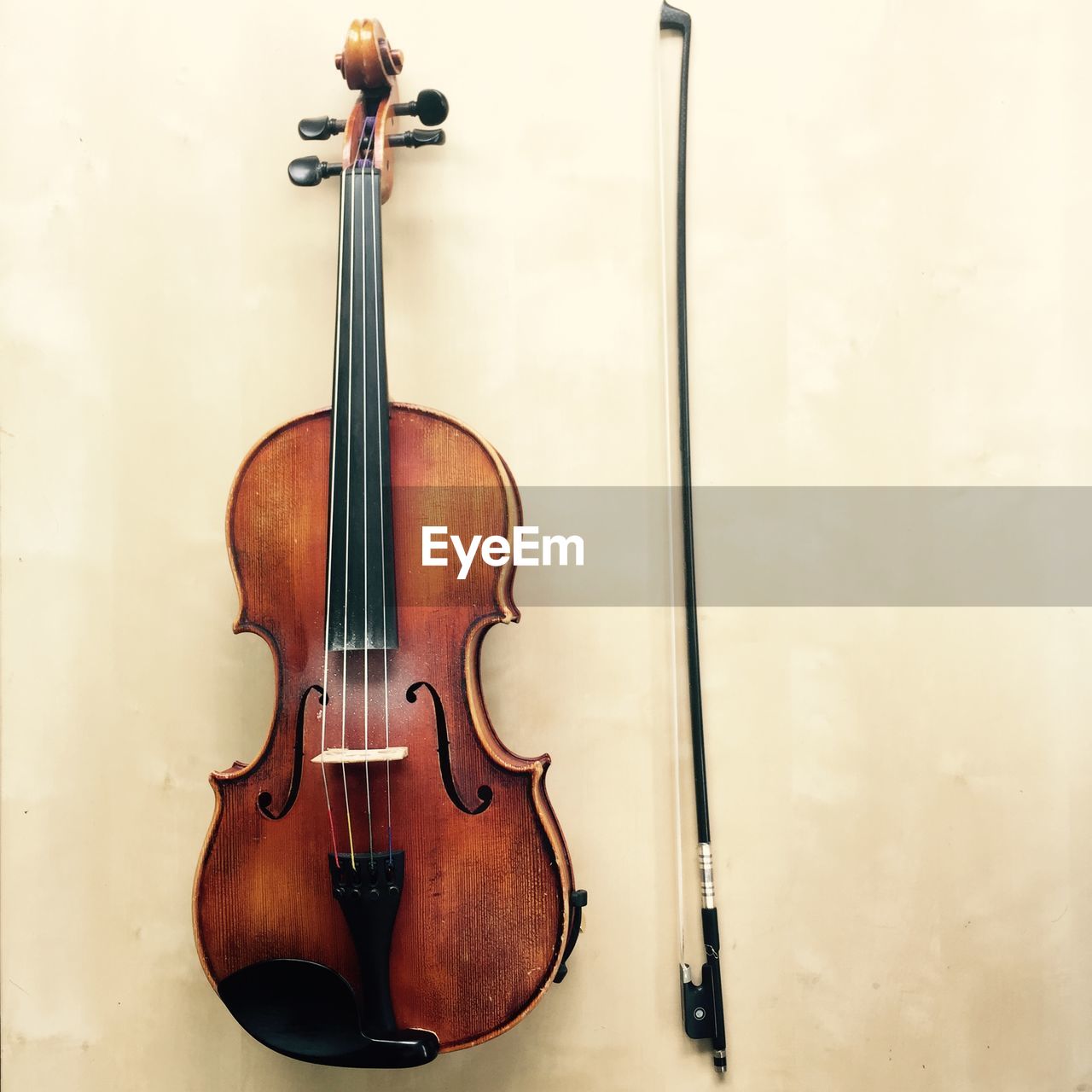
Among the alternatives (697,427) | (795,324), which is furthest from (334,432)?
(795,324)

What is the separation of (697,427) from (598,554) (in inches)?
11.1

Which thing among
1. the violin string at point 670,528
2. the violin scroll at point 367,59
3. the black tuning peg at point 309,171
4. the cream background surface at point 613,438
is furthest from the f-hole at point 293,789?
the violin scroll at point 367,59

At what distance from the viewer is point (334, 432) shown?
1.22m

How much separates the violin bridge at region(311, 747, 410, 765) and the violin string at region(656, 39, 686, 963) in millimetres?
532

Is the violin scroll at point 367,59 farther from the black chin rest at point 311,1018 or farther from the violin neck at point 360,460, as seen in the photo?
the black chin rest at point 311,1018

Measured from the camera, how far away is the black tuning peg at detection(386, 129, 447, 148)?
4.44ft

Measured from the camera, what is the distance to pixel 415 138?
135cm

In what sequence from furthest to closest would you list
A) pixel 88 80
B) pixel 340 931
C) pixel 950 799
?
pixel 88 80 → pixel 950 799 → pixel 340 931

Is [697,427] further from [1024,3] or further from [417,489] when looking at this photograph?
[1024,3]

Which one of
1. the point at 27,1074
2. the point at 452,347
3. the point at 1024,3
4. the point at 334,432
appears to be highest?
the point at 1024,3

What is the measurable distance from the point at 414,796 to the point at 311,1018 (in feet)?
1.09

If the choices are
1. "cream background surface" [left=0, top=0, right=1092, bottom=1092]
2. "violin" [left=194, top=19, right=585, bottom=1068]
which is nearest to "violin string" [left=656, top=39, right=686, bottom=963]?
"cream background surface" [left=0, top=0, right=1092, bottom=1092]
